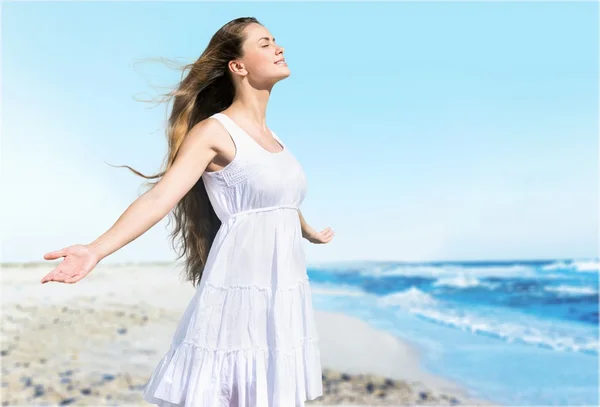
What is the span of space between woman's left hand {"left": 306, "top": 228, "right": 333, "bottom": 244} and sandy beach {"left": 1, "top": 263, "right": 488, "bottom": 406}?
3.12 meters

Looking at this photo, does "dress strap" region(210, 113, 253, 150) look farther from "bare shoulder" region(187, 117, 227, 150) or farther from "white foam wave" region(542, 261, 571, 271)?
"white foam wave" region(542, 261, 571, 271)

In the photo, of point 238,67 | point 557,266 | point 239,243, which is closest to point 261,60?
point 238,67

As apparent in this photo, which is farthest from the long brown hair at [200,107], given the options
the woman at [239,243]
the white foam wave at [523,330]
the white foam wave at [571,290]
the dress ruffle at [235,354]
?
the white foam wave at [571,290]

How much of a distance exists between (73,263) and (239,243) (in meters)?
0.52

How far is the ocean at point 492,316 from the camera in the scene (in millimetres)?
7234

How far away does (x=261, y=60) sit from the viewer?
2.18m

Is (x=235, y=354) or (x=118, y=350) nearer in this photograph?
(x=235, y=354)

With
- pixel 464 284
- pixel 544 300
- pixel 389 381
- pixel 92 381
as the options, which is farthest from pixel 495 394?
pixel 464 284

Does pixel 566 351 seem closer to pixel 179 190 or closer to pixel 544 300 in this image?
pixel 544 300

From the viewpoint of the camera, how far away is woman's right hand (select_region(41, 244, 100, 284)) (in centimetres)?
163

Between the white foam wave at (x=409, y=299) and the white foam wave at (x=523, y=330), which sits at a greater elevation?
the white foam wave at (x=409, y=299)

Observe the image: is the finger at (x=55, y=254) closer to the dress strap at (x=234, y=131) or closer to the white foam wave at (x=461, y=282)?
the dress strap at (x=234, y=131)

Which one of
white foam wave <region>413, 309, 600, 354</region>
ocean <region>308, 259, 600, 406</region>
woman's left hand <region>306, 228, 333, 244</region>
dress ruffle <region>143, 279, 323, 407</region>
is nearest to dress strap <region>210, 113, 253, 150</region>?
dress ruffle <region>143, 279, 323, 407</region>

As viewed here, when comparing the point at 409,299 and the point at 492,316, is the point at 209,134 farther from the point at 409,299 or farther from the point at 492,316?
the point at 409,299
